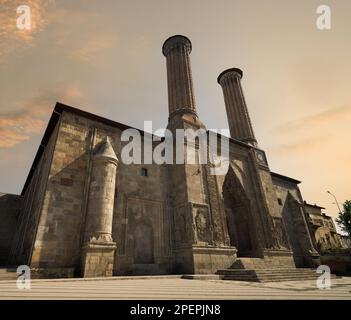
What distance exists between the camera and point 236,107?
19859 millimetres

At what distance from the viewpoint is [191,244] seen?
10820 millimetres

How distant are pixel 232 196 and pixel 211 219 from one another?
4510 mm

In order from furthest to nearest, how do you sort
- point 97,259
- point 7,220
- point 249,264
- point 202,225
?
point 7,220, point 249,264, point 202,225, point 97,259

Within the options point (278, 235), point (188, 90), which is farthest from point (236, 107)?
point (278, 235)

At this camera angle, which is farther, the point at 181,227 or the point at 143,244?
the point at 181,227

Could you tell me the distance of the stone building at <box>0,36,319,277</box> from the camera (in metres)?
8.88

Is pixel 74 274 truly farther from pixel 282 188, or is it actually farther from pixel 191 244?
pixel 282 188

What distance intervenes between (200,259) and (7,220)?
14591mm

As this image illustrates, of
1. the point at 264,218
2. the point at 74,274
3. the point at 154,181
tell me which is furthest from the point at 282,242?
the point at 74,274

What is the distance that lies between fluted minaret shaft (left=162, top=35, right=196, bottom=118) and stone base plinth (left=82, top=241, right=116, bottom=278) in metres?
10.0

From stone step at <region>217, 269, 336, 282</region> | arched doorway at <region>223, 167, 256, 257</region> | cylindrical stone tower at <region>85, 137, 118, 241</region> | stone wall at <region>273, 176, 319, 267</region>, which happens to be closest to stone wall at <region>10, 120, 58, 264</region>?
cylindrical stone tower at <region>85, 137, 118, 241</region>

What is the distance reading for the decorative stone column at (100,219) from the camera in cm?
832

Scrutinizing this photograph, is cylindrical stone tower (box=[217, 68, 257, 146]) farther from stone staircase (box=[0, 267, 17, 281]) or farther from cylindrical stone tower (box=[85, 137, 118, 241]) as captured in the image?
stone staircase (box=[0, 267, 17, 281])

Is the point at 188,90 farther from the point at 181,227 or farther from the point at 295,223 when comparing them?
the point at 295,223
